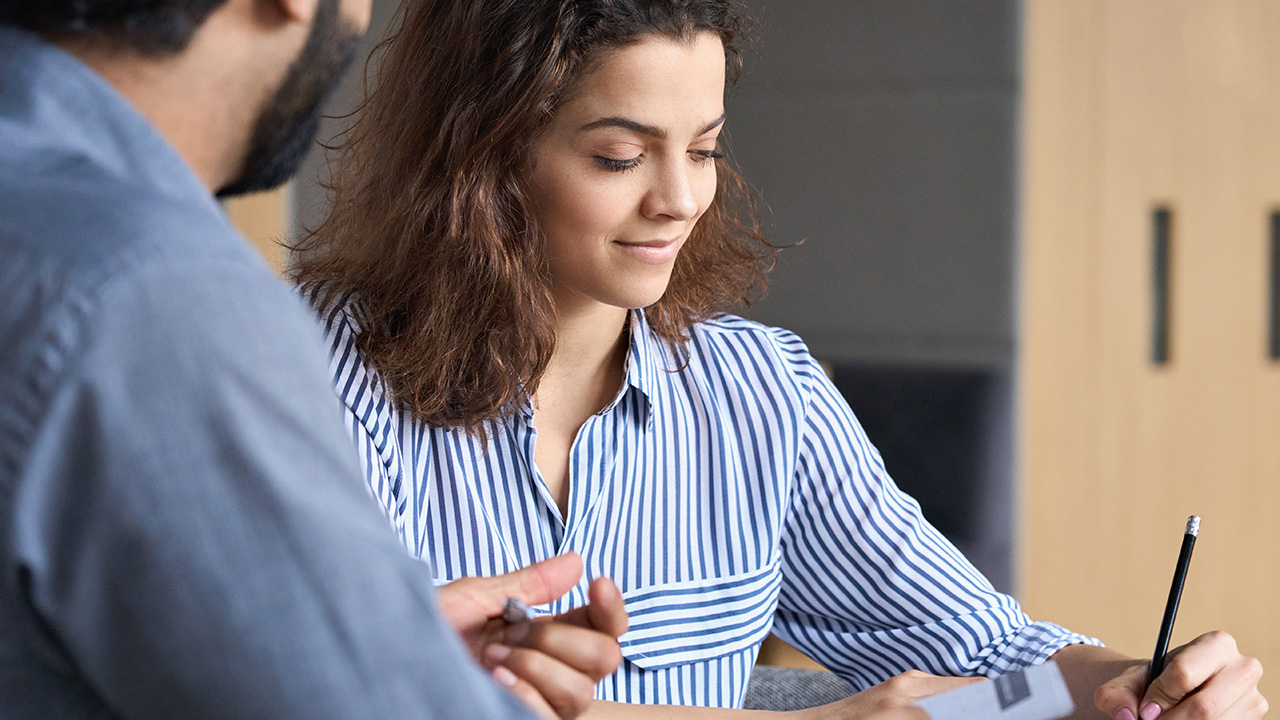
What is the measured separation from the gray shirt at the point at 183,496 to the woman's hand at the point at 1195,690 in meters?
0.67

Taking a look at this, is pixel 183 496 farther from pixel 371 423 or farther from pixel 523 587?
pixel 371 423

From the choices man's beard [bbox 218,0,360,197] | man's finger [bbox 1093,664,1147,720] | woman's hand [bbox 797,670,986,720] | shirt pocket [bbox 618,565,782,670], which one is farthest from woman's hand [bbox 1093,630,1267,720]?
man's beard [bbox 218,0,360,197]

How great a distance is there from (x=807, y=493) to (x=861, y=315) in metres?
1.69

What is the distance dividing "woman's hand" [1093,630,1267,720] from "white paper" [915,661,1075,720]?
0.23 m

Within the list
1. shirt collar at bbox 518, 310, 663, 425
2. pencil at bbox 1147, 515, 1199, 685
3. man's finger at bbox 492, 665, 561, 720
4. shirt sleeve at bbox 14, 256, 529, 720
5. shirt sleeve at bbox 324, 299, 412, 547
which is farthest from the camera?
shirt collar at bbox 518, 310, 663, 425

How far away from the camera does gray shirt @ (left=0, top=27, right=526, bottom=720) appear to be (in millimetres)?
405

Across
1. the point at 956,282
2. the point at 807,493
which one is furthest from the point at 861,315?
the point at 807,493

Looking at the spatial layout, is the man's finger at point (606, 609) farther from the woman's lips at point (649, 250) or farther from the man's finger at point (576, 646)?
the woman's lips at point (649, 250)

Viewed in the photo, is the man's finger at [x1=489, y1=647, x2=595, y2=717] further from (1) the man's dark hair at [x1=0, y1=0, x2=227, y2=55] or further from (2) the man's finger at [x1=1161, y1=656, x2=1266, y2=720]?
(2) the man's finger at [x1=1161, y1=656, x2=1266, y2=720]

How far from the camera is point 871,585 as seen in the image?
1182 millimetres

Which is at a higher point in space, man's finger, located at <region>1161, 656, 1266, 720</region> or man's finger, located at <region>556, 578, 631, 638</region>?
man's finger, located at <region>556, 578, 631, 638</region>

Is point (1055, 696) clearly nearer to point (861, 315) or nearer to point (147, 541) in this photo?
point (147, 541)

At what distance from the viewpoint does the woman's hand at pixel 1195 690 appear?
2.96 ft

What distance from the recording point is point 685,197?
3.63ft
